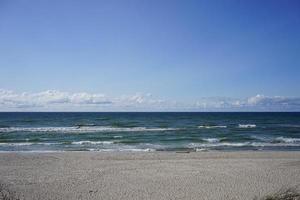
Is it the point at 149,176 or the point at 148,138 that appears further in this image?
the point at 148,138

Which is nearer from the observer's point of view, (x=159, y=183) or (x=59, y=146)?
(x=159, y=183)

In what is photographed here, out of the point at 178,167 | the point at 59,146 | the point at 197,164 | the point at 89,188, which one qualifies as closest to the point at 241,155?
the point at 197,164

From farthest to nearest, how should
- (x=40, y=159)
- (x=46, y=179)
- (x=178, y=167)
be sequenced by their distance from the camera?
(x=40, y=159) < (x=178, y=167) < (x=46, y=179)

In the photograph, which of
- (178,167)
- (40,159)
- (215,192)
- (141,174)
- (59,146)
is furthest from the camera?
(59,146)

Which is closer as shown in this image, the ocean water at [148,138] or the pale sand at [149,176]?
the pale sand at [149,176]

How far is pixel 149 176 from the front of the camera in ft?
46.1

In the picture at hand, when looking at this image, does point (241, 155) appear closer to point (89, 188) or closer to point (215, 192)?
point (215, 192)

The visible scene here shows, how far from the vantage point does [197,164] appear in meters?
16.8

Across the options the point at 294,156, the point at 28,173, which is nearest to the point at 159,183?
the point at 28,173

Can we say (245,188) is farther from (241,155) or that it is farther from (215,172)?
(241,155)

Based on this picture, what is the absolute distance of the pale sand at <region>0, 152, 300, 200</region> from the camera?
11.4 meters

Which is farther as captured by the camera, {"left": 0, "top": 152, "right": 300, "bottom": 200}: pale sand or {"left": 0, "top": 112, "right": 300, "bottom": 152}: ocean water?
{"left": 0, "top": 112, "right": 300, "bottom": 152}: ocean water

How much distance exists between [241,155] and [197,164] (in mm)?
4756

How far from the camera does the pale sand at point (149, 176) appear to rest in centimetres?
1135
